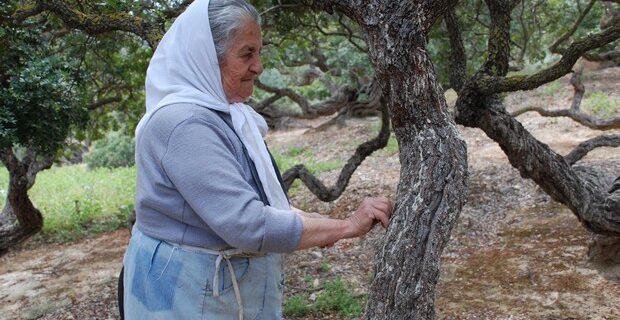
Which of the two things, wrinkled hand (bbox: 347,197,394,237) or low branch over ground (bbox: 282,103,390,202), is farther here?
low branch over ground (bbox: 282,103,390,202)

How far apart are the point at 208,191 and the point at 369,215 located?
53 cm

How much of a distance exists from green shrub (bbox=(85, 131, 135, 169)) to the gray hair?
15.0 metres

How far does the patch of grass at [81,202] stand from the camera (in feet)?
26.6

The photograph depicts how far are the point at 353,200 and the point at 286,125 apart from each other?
9.40 metres

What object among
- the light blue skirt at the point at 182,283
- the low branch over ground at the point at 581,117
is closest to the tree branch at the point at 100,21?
the light blue skirt at the point at 182,283

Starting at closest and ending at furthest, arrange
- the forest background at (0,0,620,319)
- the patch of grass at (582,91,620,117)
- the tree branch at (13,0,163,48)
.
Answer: the forest background at (0,0,620,319)
the tree branch at (13,0,163,48)
the patch of grass at (582,91,620,117)

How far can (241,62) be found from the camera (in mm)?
1714

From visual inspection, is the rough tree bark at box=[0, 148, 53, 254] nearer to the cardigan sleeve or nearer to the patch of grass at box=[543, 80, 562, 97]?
the cardigan sleeve

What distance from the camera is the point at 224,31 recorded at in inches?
65.6

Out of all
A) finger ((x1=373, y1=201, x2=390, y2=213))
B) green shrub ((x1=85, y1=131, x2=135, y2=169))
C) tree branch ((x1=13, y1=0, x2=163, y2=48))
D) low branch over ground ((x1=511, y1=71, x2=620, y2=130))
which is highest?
tree branch ((x1=13, y1=0, x2=163, y2=48))

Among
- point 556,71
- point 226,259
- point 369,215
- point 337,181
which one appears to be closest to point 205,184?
point 226,259

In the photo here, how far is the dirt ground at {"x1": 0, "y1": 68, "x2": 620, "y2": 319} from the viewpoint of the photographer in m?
4.23

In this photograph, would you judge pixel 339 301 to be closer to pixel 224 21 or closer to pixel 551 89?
pixel 224 21

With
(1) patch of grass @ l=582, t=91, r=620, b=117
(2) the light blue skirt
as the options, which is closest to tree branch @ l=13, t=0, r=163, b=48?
(2) the light blue skirt
